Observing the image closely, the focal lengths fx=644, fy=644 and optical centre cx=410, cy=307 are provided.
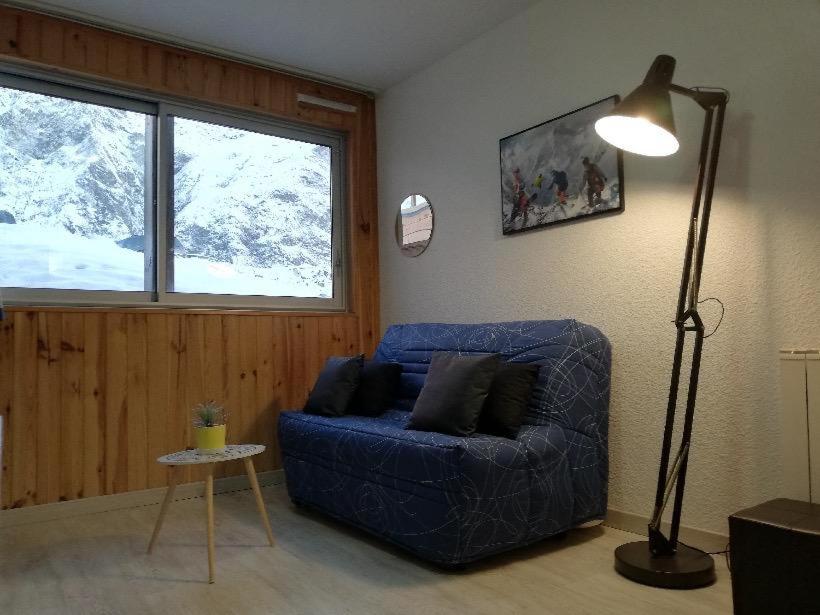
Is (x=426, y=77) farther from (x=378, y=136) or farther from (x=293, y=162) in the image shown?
(x=293, y=162)

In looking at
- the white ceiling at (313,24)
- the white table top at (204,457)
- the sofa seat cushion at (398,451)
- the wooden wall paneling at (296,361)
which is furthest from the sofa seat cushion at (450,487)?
the white ceiling at (313,24)

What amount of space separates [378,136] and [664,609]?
11.0 ft

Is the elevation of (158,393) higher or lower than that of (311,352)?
lower

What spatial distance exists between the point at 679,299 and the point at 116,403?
2713 mm

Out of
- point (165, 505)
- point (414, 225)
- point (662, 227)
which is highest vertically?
point (414, 225)

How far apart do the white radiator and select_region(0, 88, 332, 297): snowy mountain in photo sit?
9.16 ft

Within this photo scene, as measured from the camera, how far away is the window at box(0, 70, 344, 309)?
3244mm

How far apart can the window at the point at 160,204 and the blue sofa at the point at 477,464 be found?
1156 millimetres

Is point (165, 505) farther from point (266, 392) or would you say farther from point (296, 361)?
point (296, 361)

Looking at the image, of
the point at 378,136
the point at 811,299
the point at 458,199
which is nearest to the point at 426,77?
the point at 378,136

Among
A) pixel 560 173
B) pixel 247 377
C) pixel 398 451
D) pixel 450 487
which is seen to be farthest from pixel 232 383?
pixel 560 173

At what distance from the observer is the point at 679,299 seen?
2.26 m

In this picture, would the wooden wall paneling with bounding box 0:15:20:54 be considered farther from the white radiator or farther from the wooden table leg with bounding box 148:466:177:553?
the white radiator

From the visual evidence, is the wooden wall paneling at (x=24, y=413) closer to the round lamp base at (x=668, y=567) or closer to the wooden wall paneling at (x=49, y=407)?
the wooden wall paneling at (x=49, y=407)
